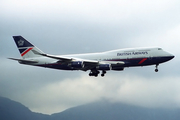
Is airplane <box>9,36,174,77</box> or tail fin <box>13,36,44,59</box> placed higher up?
tail fin <box>13,36,44,59</box>

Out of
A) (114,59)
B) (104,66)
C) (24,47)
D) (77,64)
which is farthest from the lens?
(24,47)

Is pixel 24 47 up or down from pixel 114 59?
up

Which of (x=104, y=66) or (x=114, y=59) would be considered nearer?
Answer: (x=104, y=66)

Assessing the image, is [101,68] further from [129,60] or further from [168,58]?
[168,58]

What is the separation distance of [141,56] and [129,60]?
319 centimetres

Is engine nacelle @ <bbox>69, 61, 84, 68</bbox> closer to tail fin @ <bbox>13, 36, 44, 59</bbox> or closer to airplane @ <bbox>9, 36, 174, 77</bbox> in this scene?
airplane @ <bbox>9, 36, 174, 77</bbox>

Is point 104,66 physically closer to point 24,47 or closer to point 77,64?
point 77,64

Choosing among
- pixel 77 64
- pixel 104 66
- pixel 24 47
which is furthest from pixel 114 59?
pixel 24 47

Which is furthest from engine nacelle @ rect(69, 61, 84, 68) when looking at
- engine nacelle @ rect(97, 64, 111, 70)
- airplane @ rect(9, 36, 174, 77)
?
engine nacelle @ rect(97, 64, 111, 70)

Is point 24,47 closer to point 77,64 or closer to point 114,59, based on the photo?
point 77,64

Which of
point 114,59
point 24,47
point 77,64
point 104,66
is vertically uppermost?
point 24,47

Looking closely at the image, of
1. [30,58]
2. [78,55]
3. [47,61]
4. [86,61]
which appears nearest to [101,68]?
[86,61]

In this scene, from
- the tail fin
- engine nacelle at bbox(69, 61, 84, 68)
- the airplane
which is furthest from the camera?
the tail fin

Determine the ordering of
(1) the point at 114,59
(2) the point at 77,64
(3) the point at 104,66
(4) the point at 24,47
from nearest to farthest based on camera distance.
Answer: (2) the point at 77,64 < (3) the point at 104,66 < (1) the point at 114,59 < (4) the point at 24,47
